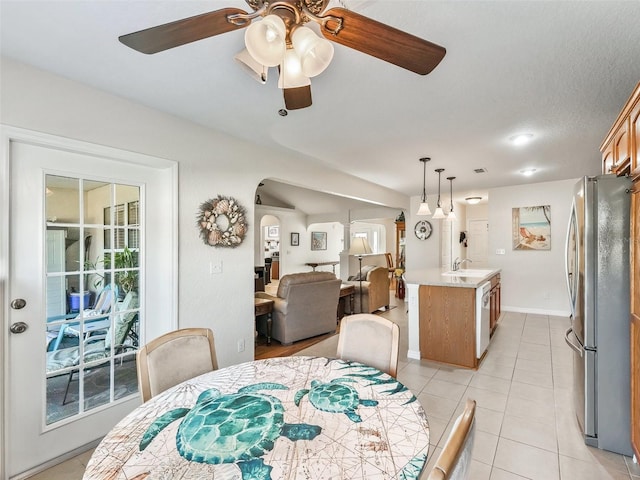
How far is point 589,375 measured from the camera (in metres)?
2.00

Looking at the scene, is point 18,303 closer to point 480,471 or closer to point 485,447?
point 480,471

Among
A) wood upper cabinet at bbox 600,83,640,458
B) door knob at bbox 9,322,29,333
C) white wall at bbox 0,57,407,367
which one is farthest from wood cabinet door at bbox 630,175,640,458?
door knob at bbox 9,322,29,333

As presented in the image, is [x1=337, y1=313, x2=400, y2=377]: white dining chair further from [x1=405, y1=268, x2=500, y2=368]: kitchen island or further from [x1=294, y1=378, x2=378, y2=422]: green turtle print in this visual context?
[x1=405, y1=268, x2=500, y2=368]: kitchen island

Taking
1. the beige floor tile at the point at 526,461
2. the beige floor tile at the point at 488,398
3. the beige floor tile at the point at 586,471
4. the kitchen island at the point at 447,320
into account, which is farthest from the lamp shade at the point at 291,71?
the beige floor tile at the point at 488,398

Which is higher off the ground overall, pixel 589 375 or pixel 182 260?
pixel 182 260

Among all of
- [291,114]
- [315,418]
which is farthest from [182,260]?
[315,418]

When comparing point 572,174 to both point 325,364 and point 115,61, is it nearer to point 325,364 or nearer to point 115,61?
point 325,364

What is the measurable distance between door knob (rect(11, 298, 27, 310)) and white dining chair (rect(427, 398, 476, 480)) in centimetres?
229

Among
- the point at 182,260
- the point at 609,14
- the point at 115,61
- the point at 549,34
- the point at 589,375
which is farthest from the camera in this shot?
the point at 182,260

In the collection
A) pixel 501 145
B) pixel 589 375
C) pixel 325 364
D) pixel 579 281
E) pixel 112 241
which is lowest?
pixel 589 375

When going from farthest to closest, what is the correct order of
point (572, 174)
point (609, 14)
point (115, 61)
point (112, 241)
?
point (572, 174)
point (112, 241)
point (115, 61)
point (609, 14)

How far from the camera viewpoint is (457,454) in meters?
0.69

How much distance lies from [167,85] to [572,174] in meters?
5.46

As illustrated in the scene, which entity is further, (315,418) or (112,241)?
(112,241)
